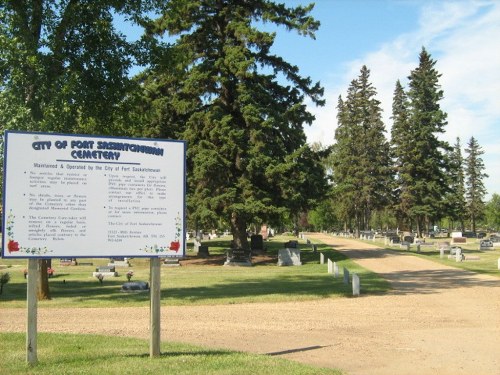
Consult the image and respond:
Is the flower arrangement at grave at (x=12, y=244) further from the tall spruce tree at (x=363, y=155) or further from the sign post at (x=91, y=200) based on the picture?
the tall spruce tree at (x=363, y=155)

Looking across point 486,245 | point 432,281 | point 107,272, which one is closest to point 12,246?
point 432,281

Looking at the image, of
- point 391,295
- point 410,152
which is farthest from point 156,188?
point 410,152

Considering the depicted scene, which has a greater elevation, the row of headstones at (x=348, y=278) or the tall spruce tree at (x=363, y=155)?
the tall spruce tree at (x=363, y=155)

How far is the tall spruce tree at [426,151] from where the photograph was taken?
67375 millimetres

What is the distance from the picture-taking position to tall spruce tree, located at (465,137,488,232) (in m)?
102

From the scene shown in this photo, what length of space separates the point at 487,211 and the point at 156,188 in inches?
4685

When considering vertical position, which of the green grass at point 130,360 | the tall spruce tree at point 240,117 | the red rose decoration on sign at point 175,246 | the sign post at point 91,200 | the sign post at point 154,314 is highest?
the tall spruce tree at point 240,117

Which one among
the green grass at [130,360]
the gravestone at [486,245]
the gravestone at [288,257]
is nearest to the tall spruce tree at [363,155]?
the gravestone at [486,245]

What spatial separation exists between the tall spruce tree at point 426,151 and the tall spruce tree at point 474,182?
1422 inches

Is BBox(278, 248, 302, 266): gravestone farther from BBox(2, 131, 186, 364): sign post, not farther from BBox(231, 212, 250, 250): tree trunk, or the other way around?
BBox(2, 131, 186, 364): sign post

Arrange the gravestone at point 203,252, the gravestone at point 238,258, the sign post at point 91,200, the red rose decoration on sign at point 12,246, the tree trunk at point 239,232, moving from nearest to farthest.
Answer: the red rose decoration on sign at point 12,246, the sign post at point 91,200, the gravestone at point 238,258, the tree trunk at point 239,232, the gravestone at point 203,252

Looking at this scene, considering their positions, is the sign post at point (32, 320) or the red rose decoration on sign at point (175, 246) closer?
the sign post at point (32, 320)

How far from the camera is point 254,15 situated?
118 feet

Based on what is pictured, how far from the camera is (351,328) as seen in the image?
1169cm
